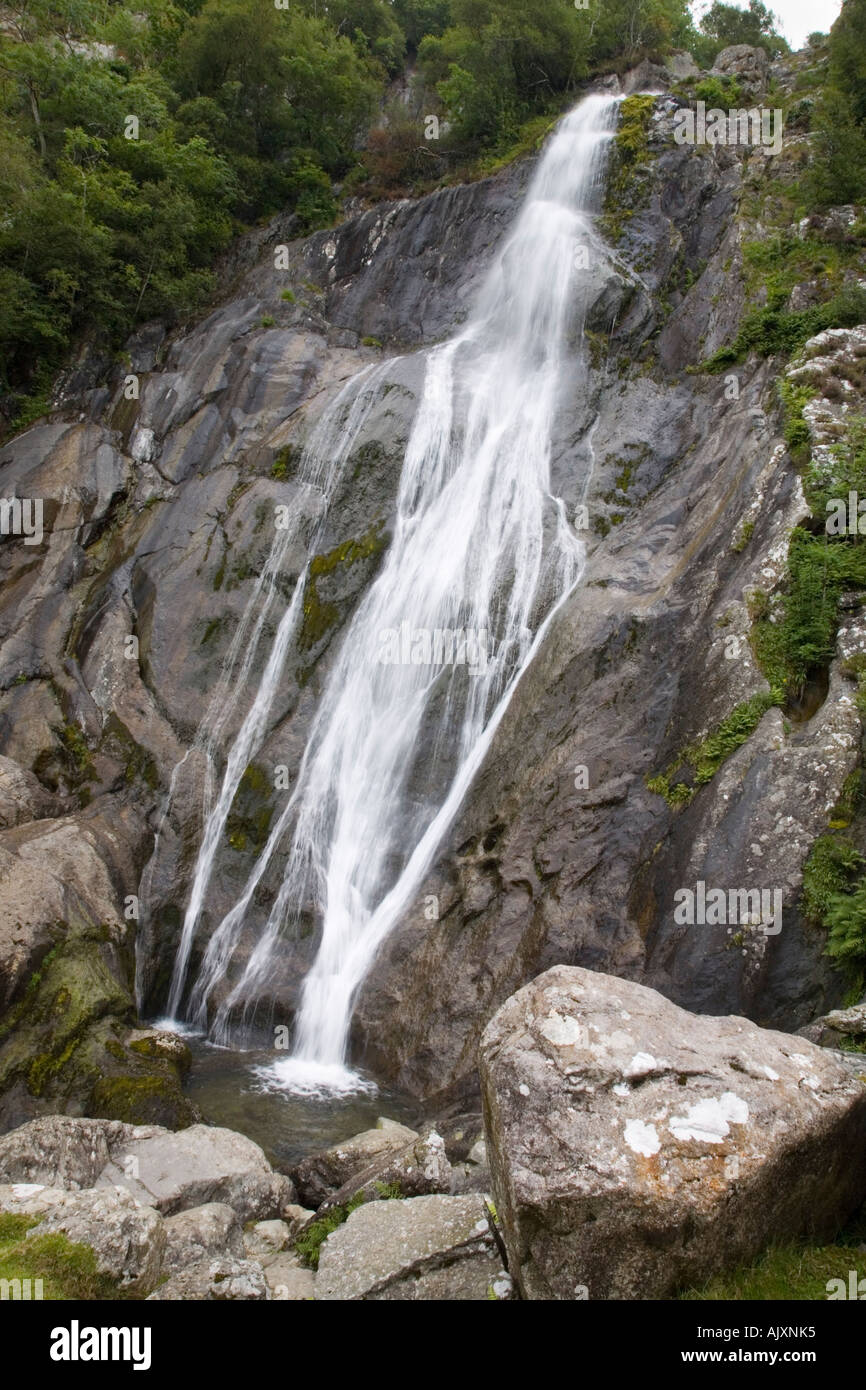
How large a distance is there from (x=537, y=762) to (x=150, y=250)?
20628 mm

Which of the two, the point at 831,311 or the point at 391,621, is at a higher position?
the point at 831,311

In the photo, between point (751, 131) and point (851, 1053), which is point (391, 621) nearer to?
point (851, 1053)

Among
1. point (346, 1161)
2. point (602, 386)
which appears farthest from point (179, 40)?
point (346, 1161)

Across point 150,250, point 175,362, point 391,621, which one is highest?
point 150,250

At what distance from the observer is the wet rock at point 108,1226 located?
527 centimetres

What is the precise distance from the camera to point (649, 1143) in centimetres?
446

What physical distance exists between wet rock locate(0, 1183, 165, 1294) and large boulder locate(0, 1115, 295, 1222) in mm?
2002

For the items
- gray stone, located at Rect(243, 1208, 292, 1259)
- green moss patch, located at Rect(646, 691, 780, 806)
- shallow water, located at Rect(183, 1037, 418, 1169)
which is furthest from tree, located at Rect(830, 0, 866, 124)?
gray stone, located at Rect(243, 1208, 292, 1259)

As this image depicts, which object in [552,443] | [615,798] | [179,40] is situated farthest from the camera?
[179,40]

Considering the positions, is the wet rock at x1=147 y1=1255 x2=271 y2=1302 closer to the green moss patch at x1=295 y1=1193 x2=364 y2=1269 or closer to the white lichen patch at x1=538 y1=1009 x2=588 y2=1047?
the green moss patch at x1=295 y1=1193 x2=364 y2=1269

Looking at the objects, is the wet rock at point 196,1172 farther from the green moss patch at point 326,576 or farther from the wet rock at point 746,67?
the wet rock at point 746,67

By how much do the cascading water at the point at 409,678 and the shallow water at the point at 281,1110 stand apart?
437 mm

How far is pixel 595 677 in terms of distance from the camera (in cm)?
1246

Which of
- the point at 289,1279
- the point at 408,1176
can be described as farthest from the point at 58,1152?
the point at 408,1176
